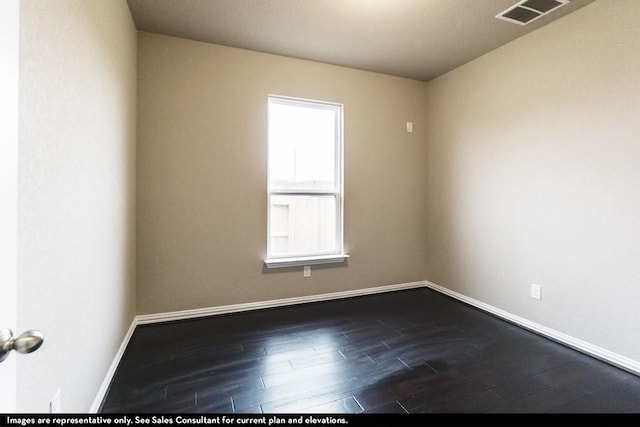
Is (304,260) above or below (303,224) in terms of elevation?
below

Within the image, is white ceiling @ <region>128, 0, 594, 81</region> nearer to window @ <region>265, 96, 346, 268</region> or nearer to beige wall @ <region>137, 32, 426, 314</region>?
beige wall @ <region>137, 32, 426, 314</region>

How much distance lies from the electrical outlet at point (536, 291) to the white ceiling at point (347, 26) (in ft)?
7.51

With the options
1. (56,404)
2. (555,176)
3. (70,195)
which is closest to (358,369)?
(56,404)

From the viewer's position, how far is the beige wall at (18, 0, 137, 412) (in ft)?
3.27

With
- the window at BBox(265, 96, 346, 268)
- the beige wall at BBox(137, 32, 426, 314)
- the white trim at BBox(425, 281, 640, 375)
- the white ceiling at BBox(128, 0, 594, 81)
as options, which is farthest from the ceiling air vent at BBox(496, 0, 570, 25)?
the white trim at BBox(425, 281, 640, 375)

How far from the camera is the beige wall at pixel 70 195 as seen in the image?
100 centimetres

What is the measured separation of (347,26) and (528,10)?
1442 millimetres

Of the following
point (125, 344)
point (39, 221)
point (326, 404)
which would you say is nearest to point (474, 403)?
point (326, 404)

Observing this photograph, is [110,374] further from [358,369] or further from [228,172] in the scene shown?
[228,172]

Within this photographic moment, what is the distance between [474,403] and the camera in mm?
1722

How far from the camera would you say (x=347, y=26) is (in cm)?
267

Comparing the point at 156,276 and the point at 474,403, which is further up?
the point at 156,276

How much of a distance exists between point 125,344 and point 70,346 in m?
1.21
